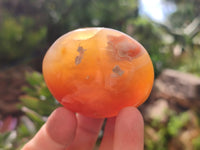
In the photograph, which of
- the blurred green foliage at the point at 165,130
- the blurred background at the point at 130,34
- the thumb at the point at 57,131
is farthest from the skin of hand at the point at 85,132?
the blurred green foliage at the point at 165,130

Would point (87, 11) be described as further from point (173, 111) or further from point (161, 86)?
point (173, 111)

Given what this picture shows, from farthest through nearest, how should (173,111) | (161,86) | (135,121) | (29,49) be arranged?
(29,49) < (161,86) < (173,111) < (135,121)

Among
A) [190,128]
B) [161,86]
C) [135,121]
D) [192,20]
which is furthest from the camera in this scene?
[161,86]

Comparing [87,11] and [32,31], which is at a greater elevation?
[87,11]

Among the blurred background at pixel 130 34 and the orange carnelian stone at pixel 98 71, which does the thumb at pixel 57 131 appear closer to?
the orange carnelian stone at pixel 98 71

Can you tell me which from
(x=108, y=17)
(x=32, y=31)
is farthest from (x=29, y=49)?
(x=108, y=17)

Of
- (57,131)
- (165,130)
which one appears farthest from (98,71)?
(165,130)

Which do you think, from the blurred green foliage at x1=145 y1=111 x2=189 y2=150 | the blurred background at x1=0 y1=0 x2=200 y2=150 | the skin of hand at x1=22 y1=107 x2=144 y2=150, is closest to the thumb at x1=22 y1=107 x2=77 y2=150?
the skin of hand at x1=22 y1=107 x2=144 y2=150

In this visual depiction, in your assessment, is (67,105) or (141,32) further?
(141,32)
